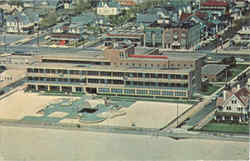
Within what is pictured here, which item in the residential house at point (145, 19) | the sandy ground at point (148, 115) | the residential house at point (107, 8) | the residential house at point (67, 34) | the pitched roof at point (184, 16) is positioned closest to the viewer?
the sandy ground at point (148, 115)

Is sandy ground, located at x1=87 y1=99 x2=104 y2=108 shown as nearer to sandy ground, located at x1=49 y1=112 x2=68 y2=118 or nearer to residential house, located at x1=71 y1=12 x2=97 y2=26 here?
sandy ground, located at x1=49 y1=112 x2=68 y2=118

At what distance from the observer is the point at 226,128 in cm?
→ 1428

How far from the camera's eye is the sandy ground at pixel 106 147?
41.2 feet

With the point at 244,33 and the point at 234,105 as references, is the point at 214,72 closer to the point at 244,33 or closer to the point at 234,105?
the point at 234,105

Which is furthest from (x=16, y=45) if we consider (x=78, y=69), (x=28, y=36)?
(x=78, y=69)

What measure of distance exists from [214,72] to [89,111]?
4.22 m

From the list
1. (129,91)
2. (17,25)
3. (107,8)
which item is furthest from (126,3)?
(129,91)

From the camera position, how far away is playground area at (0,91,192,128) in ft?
49.0

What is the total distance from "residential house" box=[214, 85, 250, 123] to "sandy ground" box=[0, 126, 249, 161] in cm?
136

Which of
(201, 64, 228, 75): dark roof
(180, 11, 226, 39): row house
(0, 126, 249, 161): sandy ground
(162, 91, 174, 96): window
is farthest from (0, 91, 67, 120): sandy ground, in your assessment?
(180, 11, 226, 39): row house

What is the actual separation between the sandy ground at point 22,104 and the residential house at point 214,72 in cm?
380

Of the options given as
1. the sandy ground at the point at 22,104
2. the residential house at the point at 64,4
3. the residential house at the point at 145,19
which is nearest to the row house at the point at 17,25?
the residential house at the point at 145,19

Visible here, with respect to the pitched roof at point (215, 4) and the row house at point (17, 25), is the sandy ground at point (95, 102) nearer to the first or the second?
the row house at point (17, 25)

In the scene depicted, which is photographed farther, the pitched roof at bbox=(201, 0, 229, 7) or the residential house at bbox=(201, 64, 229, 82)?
the pitched roof at bbox=(201, 0, 229, 7)
